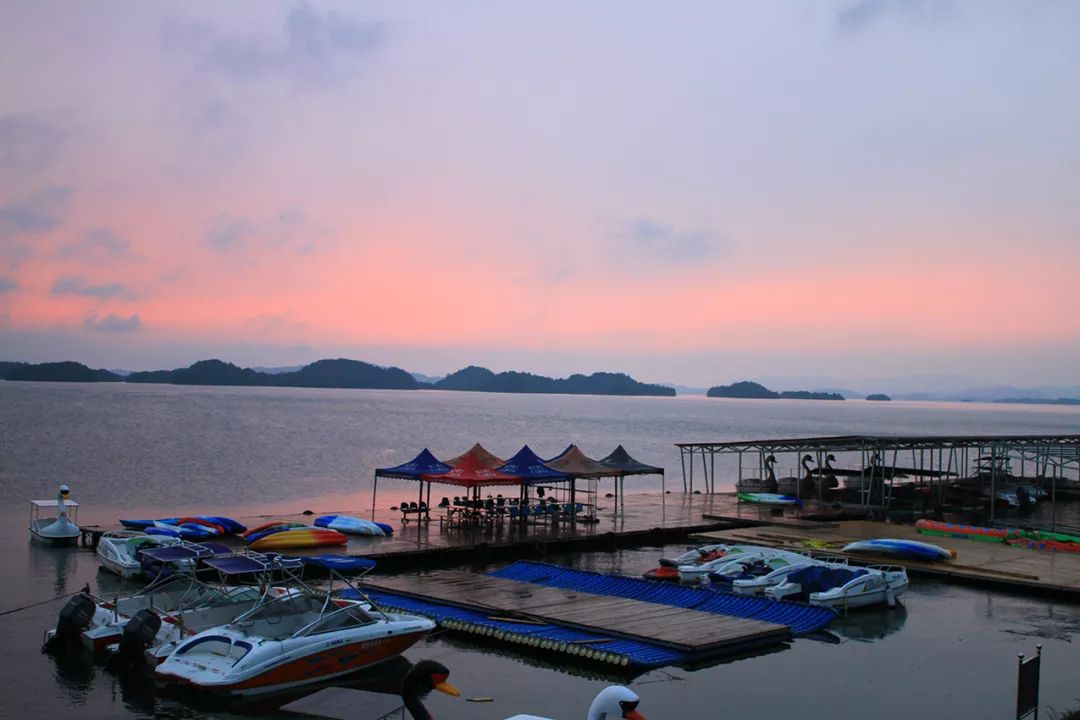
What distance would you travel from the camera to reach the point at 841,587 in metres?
21.1

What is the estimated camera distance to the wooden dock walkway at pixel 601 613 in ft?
56.0

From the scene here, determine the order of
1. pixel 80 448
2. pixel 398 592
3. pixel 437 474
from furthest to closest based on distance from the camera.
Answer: pixel 80 448
pixel 437 474
pixel 398 592

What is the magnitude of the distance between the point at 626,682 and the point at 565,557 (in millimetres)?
12923

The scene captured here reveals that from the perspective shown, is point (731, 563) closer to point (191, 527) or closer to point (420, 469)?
Result: point (420, 469)

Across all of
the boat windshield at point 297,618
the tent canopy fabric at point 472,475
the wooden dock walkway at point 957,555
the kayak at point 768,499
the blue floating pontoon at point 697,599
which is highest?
the tent canopy fabric at point 472,475

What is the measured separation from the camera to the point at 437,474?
30391 mm

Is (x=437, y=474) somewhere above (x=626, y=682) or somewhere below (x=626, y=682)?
above

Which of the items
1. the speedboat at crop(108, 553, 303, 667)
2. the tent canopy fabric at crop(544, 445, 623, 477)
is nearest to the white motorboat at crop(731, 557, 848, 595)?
the tent canopy fabric at crop(544, 445, 623, 477)

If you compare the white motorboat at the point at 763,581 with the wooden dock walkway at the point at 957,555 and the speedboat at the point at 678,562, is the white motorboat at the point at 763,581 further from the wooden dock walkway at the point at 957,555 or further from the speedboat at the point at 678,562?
the wooden dock walkway at the point at 957,555

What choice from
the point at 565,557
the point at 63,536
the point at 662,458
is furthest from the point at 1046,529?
the point at 662,458

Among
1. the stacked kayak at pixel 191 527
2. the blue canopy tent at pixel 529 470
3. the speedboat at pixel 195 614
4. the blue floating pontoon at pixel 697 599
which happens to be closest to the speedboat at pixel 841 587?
the blue floating pontoon at pixel 697 599

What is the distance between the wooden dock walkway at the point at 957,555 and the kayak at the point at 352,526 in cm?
990

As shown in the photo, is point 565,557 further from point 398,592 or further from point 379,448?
point 379,448

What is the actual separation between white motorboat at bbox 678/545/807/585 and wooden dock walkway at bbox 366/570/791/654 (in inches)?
145
